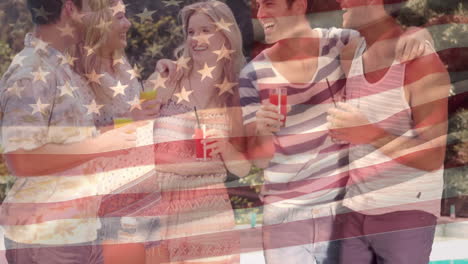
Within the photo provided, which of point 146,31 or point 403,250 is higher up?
point 146,31

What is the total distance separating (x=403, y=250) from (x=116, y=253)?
0.76 metres

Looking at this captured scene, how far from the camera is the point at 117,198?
1.68 metres

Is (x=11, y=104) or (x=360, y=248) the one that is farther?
(x=360, y=248)

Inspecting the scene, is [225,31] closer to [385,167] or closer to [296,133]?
[296,133]

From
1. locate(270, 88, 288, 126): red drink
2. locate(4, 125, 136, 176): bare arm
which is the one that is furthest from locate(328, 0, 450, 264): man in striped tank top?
locate(4, 125, 136, 176): bare arm

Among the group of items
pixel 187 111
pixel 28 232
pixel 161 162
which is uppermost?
pixel 187 111

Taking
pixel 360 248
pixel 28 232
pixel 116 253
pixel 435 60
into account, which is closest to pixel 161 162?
pixel 116 253

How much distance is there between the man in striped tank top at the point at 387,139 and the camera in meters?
1.65

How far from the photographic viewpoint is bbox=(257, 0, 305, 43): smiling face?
1625mm

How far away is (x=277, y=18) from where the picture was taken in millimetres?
1636

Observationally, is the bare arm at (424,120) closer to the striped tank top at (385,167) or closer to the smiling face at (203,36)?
the striped tank top at (385,167)

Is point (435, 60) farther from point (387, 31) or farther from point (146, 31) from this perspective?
point (146, 31)
